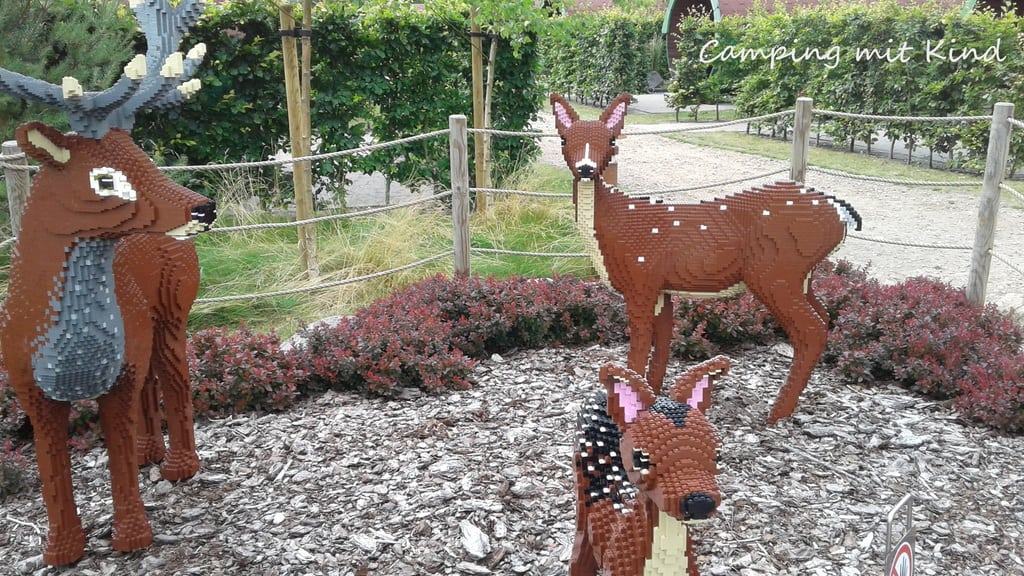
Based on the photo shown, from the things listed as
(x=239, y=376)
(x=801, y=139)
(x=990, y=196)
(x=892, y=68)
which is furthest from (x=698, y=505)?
(x=892, y=68)

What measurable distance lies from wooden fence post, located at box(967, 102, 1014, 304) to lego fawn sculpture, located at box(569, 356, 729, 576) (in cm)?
448

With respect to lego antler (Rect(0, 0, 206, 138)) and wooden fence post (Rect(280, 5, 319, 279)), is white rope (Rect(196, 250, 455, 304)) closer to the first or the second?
wooden fence post (Rect(280, 5, 319, 279))

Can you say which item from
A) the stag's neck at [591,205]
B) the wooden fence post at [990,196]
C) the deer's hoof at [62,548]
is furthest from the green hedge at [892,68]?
the deer's hoof at [62,548]

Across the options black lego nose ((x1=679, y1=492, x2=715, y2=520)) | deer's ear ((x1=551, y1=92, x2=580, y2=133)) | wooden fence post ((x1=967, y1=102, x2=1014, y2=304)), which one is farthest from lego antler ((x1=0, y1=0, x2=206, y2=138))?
wooden fence post ((x1=967, y1=102, x2=1014, y2=304))

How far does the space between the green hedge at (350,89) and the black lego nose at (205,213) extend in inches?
190

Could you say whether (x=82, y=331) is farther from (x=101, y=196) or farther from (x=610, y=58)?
(x=610, y=58)

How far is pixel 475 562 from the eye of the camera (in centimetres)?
302

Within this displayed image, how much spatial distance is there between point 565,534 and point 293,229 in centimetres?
511

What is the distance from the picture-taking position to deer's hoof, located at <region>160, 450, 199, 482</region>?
356 centimetres

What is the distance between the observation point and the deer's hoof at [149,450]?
3.66 meters

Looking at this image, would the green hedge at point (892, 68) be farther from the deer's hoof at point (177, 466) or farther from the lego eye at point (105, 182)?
the lego eye at point (105, 182)

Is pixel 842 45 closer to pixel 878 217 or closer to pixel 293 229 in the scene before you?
pixel 878 217

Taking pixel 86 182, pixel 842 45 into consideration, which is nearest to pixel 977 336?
pixel 86 182

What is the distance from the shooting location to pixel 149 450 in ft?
12.0
